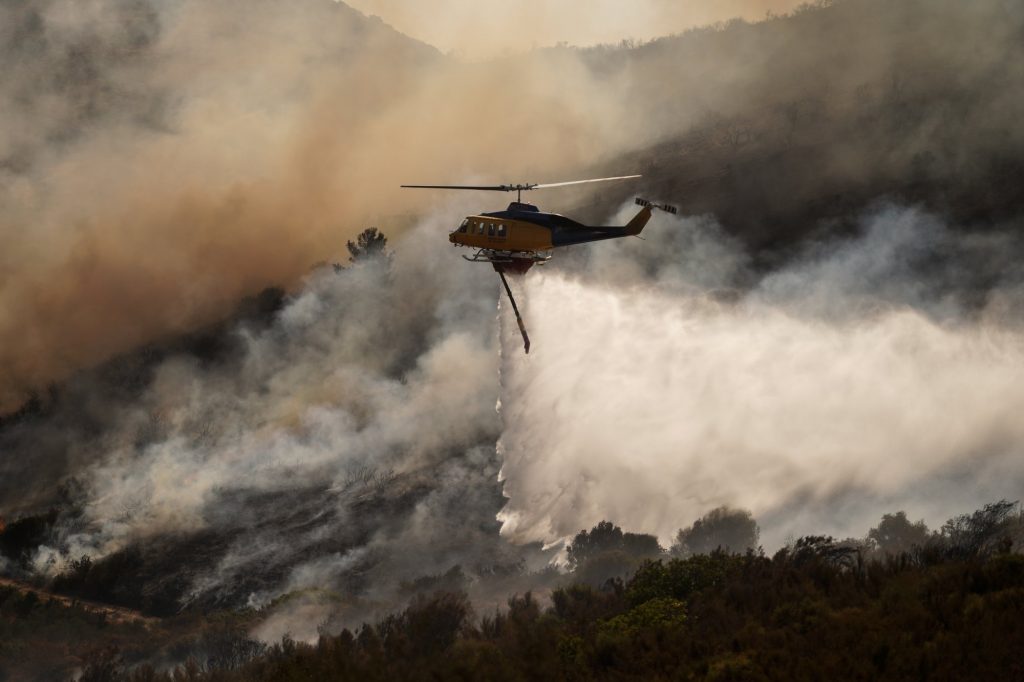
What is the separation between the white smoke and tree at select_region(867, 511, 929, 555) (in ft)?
3.94

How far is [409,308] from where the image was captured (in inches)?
4353

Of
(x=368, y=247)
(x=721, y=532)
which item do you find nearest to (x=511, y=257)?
(x=721, y=532)

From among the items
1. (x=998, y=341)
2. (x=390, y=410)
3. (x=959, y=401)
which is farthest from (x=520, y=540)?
(x=998, y=341)

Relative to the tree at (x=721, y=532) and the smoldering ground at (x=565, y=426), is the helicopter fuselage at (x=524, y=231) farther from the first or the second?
the tree at (x=721, y=532)

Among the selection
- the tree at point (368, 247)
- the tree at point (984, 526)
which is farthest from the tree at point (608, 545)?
the tree at point (368, 247)

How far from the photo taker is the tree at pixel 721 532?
75.2m

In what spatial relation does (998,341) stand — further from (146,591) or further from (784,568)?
(146,591)

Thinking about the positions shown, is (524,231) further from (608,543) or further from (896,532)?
(896,532)

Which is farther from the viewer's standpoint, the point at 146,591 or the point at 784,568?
the point at 146,591

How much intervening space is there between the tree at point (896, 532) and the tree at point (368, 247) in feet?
193

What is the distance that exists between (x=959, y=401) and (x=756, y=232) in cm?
3141

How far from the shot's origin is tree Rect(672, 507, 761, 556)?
2960 inches

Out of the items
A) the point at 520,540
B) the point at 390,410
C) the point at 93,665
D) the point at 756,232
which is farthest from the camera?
the point at 756,232

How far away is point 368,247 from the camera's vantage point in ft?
381
